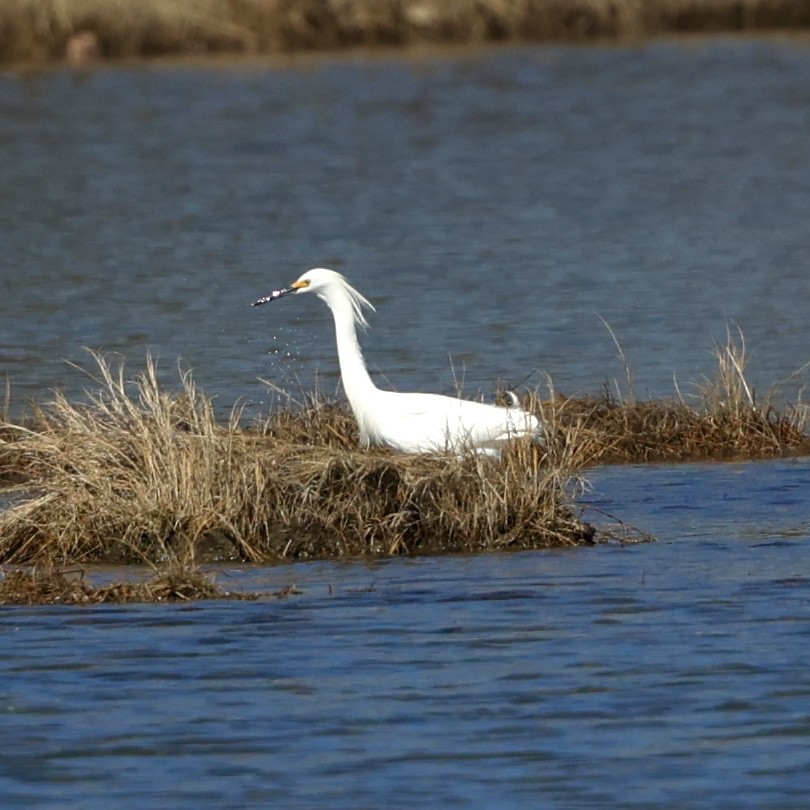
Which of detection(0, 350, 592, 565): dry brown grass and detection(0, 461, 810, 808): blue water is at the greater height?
detection(0, 350, 592, 565): dry brown grass

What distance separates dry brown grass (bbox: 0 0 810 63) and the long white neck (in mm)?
24035

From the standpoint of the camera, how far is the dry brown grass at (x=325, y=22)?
117 feet

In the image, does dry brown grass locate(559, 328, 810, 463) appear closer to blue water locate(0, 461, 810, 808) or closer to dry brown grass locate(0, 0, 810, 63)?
blue water locate(0, 461, 810, 808)

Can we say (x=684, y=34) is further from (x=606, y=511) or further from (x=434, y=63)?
(x=606, y=511)

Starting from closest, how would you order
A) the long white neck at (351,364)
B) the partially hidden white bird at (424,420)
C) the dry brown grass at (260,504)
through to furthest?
the dry brown grass at (260,504)
the partially hidden white bird at (424,420)
the long white neck at (351,364)

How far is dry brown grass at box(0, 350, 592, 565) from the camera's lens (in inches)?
398

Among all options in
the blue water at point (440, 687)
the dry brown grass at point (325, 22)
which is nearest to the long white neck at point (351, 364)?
the blue water at point (440, 687)

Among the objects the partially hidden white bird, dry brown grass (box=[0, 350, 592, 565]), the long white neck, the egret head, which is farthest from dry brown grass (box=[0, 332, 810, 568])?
the egret head

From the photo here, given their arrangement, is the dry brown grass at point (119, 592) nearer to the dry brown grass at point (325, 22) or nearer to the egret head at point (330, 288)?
the egret head at point (330, 288)

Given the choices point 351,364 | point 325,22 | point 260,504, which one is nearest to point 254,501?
point 260,504

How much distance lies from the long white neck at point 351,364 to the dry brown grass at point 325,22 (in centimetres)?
2404

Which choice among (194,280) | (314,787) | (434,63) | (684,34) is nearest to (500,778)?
(314,787)

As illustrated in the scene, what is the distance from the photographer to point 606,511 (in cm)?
1137

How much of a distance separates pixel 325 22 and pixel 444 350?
836 inches
